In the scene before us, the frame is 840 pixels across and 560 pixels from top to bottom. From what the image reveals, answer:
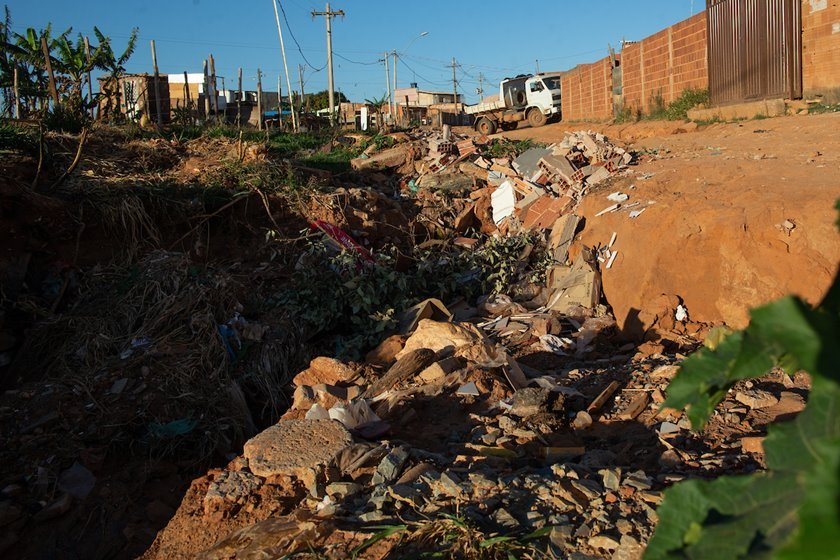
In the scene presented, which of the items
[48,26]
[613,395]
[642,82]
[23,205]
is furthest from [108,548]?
[642,82]

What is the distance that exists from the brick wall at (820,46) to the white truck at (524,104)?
44.2 feet

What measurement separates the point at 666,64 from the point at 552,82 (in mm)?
9197

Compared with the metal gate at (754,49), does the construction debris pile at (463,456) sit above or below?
below

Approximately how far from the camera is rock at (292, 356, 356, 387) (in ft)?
17.7

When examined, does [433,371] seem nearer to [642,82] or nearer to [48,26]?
[48,26]

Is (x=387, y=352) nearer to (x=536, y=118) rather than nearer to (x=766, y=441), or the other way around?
(x=766, y=441)

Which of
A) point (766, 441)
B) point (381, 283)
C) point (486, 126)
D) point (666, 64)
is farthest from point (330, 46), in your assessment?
point (766, 441)

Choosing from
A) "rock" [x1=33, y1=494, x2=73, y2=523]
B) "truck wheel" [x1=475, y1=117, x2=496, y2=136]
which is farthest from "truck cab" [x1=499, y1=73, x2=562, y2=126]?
"rock" [x1=33, y1=494, x2=73, y2=523]

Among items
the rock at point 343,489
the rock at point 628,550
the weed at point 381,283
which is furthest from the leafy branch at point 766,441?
the weed at point 381,283

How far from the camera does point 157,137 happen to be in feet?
37.7

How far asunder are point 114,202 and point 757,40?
1257cm

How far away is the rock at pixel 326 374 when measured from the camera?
5.41m

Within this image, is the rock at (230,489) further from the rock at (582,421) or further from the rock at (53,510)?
the rock at (582,421)

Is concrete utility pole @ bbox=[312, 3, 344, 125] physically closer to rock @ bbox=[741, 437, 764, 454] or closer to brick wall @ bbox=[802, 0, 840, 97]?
brick wall @ bbox=[802, 0, 840, 97]
